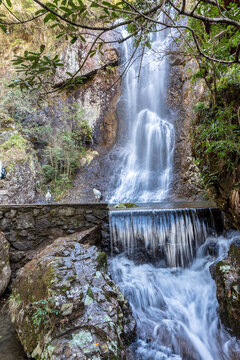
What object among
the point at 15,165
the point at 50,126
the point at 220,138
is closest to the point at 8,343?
the point at 220,138

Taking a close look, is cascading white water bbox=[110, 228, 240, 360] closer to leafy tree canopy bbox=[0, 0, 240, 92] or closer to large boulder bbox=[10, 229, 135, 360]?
large boulder bbox=[10, 229, 135, 360]

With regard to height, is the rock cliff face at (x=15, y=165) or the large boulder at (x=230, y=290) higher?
the rock cliff face at (x=15, y=165)

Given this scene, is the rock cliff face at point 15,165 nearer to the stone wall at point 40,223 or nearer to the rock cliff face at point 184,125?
the stone wall at point 40,223

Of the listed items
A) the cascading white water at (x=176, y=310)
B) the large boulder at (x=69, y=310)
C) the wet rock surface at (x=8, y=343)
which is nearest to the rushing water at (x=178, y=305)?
the cascading white water at (x=176, y=310)

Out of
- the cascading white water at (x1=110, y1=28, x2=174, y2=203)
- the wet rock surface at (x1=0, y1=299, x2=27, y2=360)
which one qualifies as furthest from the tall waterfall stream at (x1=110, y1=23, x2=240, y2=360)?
the cascading white water at (x1=110, y1=28, x2=174, y2=203)

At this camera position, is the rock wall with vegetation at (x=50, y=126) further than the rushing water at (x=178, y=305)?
Yes

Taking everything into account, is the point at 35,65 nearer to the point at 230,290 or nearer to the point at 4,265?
the point at 4,265

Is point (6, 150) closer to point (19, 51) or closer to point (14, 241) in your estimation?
point (14, 241)

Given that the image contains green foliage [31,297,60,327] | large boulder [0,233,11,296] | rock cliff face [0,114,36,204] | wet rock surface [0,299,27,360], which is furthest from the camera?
→ rock cliff face [0,114,36,204]

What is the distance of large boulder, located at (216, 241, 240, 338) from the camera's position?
2781 mm

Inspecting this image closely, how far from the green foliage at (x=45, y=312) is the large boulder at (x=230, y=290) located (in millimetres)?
2304

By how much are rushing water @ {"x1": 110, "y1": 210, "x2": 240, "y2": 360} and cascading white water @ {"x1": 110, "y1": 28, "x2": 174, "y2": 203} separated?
4.81 m

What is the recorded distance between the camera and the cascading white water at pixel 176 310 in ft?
8.50

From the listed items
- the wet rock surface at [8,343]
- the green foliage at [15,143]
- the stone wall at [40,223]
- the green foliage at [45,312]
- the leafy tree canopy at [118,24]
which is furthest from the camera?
the green foliage at [15,143]
